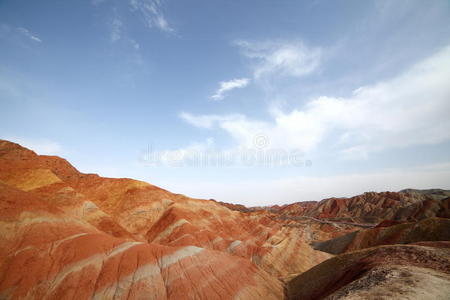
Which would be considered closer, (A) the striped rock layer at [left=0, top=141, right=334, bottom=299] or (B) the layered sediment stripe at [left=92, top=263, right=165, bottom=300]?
(B) the layered sediment stripe at [left=92, top=263, right=165, bottom=300]

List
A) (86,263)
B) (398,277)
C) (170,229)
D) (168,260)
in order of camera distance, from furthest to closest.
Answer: (170,229) < (168,260) < (86,263) < (398,277)

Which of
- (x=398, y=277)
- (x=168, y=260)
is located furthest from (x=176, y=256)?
(x=398, y=277)

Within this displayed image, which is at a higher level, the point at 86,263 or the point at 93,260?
the point at 93,260

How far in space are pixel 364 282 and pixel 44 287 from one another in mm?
33806

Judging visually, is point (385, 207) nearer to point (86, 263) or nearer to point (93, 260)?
point (93, 260)

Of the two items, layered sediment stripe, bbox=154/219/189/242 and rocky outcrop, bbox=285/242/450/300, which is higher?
rocky outcrop, bbox=285/242/450/300

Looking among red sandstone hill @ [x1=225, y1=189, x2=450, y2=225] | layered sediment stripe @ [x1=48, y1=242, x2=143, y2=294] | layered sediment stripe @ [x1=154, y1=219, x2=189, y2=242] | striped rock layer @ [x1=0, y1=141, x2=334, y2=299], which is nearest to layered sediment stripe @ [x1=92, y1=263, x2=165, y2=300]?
striped rock layer @ [x1=0, y1=141, x2=334, y2=299]

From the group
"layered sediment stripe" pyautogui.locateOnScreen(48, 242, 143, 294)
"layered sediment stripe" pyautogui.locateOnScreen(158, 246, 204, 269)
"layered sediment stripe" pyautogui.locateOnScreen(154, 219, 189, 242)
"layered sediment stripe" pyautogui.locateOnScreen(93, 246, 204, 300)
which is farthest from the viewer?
"layered sediment stripe" pyautogui.locateOnScreen(154, 219, 189, 242)

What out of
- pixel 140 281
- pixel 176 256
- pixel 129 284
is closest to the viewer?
pixel 129 284

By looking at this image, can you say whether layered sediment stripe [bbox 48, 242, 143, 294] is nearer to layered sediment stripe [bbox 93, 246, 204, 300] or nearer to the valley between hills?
the valley between hills

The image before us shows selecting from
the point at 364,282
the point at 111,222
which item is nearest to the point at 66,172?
the point at 111,222

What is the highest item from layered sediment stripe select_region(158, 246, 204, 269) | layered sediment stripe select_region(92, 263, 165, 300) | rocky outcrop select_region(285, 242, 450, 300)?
rocky outcrop select_region(285, 242, 450, 300)

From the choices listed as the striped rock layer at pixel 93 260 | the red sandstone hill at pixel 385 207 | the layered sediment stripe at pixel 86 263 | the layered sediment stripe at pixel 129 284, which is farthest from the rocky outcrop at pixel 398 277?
the red sandstone hill at pixel 385 207

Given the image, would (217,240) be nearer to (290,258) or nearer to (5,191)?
(290,258)
